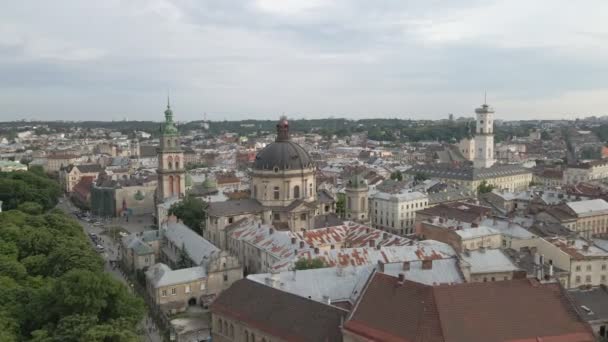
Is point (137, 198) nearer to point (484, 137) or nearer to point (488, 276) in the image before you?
point (488, 276)

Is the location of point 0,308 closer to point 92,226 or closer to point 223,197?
point 223,197

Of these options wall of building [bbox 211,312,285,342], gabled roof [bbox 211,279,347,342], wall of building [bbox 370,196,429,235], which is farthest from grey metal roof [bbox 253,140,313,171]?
wall of building [bbox 211,312,285,342]

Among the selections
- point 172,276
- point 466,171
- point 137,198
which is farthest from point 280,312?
point 466,171

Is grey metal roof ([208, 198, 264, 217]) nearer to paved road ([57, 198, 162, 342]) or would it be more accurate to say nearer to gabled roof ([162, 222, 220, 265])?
gabled roof ([162, 222, 220, 265])

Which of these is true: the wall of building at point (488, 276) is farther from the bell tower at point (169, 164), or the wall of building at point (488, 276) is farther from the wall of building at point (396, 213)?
the bell tower at point (169, 164)

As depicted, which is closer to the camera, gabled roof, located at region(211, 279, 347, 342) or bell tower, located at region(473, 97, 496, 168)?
gabled roof, located at region(211, 279, 347, 342)

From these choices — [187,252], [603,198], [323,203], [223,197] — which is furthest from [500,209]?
[187,252]

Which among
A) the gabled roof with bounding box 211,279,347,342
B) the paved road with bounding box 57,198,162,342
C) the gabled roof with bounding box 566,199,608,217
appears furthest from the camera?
the gabled roof with bounding box 566,199,608,217
